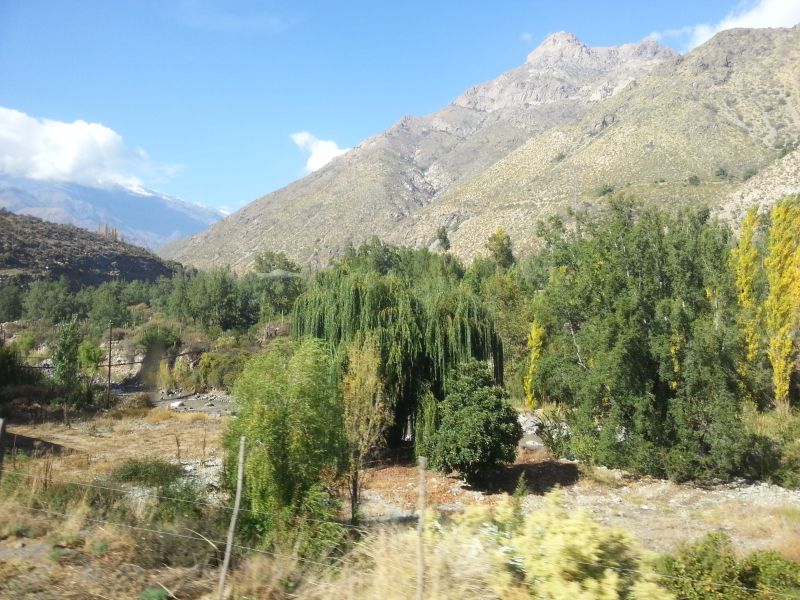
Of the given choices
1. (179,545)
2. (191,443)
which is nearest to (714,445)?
(179,545)

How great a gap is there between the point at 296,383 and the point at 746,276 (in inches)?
1084

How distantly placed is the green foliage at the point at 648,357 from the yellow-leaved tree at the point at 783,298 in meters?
8.46

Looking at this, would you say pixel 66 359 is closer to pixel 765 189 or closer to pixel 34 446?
pixel 34 446

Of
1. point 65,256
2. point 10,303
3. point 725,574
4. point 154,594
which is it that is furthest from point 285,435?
point 65,256

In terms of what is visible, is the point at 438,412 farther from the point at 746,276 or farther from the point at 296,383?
the point at 746,276

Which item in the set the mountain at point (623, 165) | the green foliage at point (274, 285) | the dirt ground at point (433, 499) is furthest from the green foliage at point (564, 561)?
the mountain at point (623, 165)

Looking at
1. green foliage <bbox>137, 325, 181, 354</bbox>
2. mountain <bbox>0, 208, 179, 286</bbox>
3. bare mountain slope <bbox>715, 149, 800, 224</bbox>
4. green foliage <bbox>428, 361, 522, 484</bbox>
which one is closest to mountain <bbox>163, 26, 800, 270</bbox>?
bare mountain slope <bbox>715, 149, 800, 224</bbox>

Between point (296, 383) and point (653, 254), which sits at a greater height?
point (653, 254)

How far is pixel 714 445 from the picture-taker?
17469 mm

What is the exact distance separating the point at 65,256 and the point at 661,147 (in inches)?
3547

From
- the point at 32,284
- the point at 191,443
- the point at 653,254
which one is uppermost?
the point at 32,284

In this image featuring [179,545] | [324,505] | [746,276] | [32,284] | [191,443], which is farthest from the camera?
[32,284]

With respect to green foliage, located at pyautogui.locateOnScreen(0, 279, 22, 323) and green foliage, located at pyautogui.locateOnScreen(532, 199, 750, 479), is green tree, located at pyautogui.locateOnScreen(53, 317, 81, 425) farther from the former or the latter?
green foliage, located at pyautogui.locateOnScreen(0, 279, 22, 323)

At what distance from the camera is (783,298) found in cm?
2686
